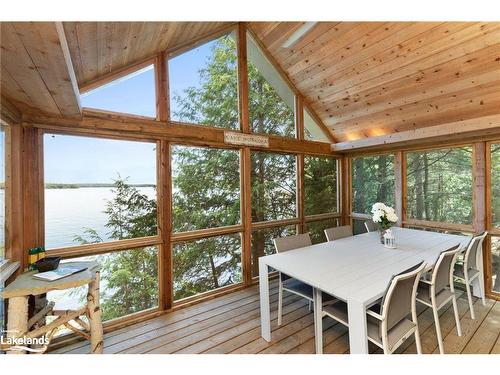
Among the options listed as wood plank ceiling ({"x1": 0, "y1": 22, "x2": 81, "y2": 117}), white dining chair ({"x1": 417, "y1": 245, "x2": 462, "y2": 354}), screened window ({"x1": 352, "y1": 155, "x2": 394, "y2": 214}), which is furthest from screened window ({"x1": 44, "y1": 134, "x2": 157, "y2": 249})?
screened window ({"x1": 352, "y1": 155, "x2": 394, "y2": 214})

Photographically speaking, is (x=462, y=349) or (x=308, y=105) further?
(x=308, y=105)

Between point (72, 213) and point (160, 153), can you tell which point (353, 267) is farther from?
point (72, 213)

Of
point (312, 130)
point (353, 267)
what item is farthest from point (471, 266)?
point (312, 130)

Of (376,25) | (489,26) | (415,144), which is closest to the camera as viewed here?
(489,26)

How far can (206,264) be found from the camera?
10.2 feet

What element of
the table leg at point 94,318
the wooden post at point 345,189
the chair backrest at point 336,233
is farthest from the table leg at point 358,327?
the wooden post at point 345,189

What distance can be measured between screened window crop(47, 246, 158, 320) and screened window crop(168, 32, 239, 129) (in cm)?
170

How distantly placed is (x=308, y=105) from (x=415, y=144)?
1.80 meters

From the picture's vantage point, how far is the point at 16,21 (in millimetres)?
944

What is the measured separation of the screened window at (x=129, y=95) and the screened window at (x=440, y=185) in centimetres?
398

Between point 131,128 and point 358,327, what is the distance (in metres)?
2.65
